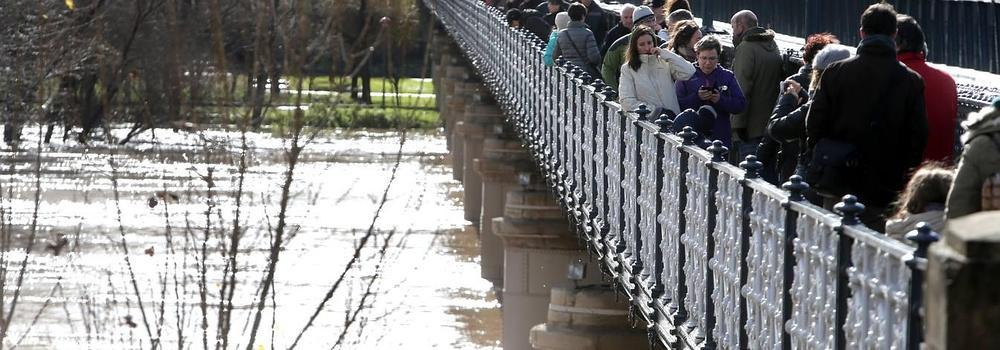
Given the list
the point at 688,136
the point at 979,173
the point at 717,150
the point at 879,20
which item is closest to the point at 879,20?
the point at 879,20

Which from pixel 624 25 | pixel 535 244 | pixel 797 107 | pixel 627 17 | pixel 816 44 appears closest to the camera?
pixel 797 107

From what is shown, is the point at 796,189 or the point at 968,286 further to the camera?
the point at 796,189

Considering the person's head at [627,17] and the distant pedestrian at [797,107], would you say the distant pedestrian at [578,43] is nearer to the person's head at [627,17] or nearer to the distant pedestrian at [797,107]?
the person's head at [627,17]

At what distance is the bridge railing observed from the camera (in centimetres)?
463

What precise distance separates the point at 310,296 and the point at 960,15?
2107 cm

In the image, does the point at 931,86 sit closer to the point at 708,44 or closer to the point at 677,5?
the point at 708,44

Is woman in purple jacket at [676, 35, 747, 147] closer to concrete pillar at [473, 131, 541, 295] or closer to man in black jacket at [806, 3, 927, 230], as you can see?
man in black jacket at [806, 3, 927, 230]

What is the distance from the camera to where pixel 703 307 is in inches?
293

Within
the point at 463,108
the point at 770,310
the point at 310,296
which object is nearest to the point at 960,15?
the point at 770,310

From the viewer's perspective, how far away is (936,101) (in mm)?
7773

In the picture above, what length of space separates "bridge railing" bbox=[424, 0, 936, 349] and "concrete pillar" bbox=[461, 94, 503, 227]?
19.8 metres

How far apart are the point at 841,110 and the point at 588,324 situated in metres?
5.90

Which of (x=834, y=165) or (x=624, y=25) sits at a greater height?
(x=624, y=25)

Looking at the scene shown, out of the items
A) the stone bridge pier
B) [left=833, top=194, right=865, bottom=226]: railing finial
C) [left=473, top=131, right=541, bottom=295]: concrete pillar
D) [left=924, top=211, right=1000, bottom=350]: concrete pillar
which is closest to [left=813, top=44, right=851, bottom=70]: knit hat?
[left=833, top=194, right=865, bottom=226]: railing finial
